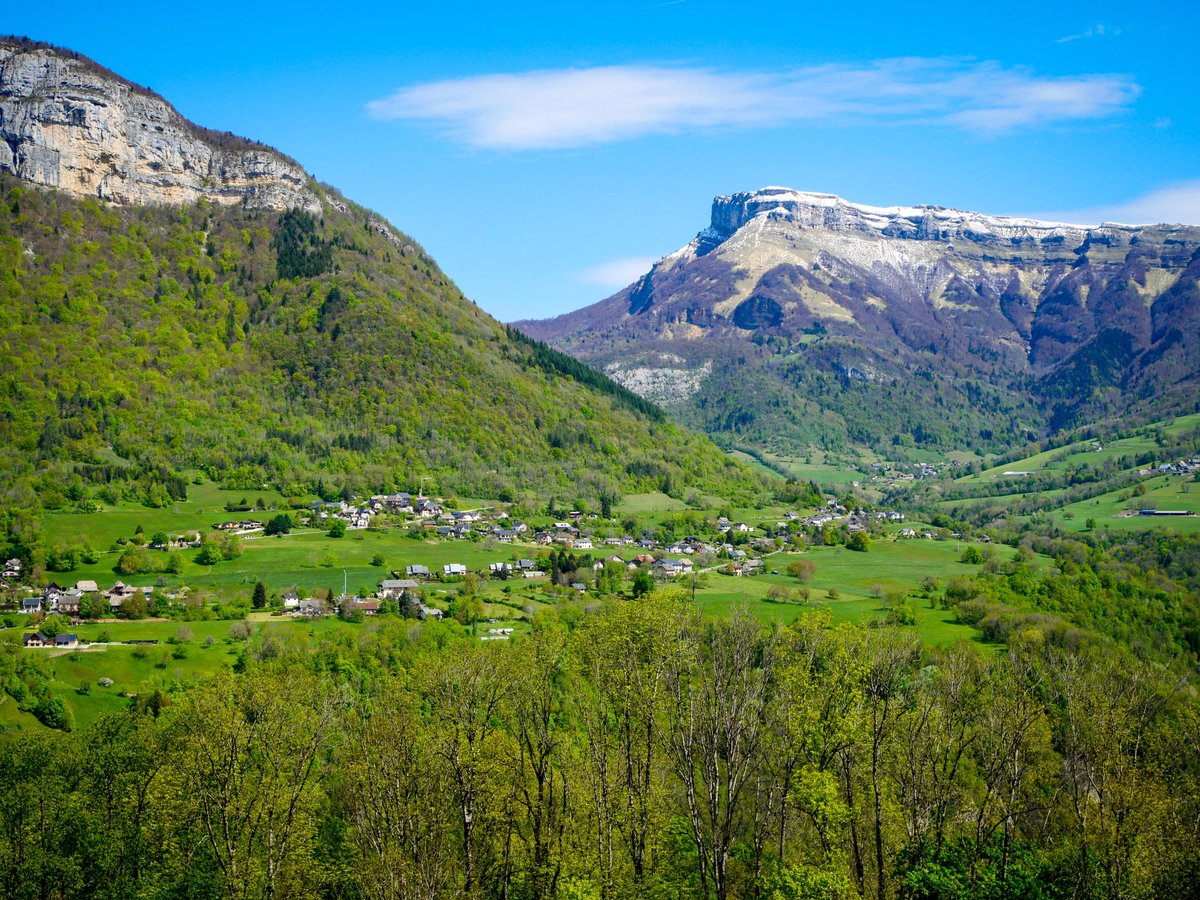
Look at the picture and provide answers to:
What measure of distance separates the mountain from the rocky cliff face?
0.37 metres

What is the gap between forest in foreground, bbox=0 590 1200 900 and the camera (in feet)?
102

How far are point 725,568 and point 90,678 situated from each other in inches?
2653

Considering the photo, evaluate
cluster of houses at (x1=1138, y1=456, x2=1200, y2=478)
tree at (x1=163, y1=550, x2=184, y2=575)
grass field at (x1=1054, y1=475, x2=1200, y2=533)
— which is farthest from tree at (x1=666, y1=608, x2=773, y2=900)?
cluster of houses at (x1=1138, y1=456, x2=1200, y2=478)

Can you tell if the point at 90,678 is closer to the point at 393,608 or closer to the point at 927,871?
the point at 393,608

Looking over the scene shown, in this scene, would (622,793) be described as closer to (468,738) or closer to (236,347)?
(468,738)

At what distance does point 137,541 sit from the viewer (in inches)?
4008

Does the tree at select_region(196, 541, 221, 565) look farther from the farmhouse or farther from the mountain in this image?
the mountain

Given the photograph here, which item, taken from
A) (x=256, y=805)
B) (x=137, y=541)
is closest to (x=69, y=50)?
(x=137, y=541)

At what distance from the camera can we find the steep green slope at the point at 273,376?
134m

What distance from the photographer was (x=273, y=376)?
16012 centimetres

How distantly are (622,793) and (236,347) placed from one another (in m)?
148

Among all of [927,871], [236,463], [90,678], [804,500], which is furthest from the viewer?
[804,500]

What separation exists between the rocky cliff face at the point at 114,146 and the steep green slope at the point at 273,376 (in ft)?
16.7

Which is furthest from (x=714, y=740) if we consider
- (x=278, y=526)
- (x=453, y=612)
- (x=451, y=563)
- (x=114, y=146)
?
(x=114, y=146)
